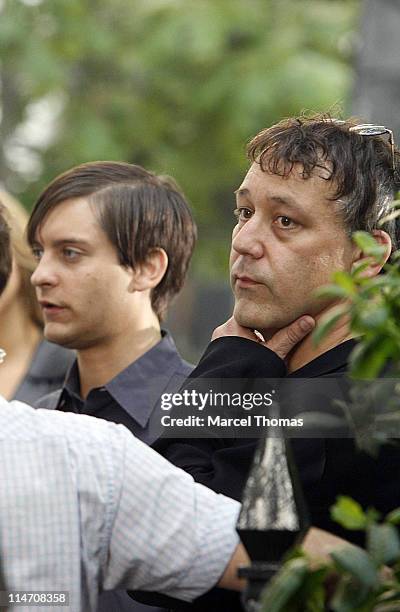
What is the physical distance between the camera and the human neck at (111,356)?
4.24m

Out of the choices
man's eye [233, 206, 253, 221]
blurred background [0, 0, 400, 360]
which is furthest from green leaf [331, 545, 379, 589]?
blurred background [0, 0, 400, 360]

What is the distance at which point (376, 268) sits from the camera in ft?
10.5

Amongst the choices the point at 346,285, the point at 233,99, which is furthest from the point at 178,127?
the point at 346,285

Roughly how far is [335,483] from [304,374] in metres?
0.30

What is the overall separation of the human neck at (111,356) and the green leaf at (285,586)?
6.87ft

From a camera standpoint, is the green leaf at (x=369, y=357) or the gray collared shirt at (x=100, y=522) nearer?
the green leaf at (x=369, y=357)

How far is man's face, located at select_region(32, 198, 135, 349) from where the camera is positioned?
4.18 m

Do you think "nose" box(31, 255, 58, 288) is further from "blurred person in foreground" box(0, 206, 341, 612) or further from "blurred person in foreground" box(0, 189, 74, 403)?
"blurred person in foreground" box(0, 206, 341, 612)

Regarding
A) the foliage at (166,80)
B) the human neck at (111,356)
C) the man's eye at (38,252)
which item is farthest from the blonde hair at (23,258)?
the foliage at (166,80)

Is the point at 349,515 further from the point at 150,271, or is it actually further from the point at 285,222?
the point at 150,271

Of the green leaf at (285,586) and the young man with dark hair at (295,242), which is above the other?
the young man with dark hair at (295,242)

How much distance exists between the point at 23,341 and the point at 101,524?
3.22 m

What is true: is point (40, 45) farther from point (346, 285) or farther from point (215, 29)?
point (346, 285)

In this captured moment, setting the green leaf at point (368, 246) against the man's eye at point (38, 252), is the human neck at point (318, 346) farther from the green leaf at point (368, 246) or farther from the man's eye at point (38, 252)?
the man's eye at point (38, 252)
